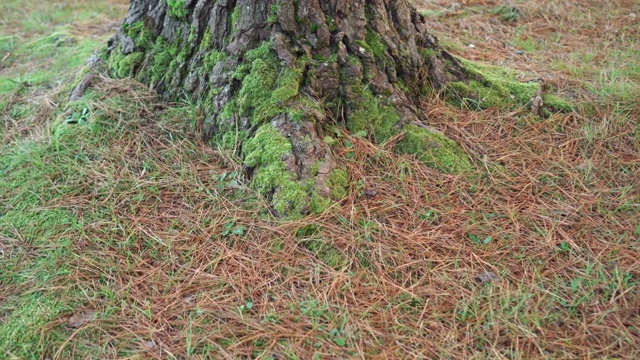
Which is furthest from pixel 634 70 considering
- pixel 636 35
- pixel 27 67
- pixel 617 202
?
pixel 27 67

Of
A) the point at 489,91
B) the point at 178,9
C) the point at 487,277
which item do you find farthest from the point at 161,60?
the point at 487,277

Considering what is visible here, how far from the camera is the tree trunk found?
8.36 ft

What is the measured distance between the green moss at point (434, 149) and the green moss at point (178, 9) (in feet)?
4.56

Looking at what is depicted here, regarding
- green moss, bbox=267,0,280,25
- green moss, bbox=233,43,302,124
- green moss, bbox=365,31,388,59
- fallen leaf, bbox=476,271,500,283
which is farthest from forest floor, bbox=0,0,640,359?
green moss, bbox=267,0,280,25

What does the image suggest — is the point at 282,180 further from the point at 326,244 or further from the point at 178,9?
the point at 178,9

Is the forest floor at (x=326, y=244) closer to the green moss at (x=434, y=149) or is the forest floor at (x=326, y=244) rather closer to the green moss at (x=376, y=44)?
the green moss at (x=434, y=149)

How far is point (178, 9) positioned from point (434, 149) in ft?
5.33

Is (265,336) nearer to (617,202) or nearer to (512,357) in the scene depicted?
(512,357)

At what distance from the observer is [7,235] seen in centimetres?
242

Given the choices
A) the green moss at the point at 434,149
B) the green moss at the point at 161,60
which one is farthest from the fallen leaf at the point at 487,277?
the green moss at the point at 161,60

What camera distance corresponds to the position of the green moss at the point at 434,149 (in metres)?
2.69

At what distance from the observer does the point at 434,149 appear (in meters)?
2.72

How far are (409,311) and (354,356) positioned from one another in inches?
12.1

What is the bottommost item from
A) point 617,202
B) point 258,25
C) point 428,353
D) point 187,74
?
point 428,353
